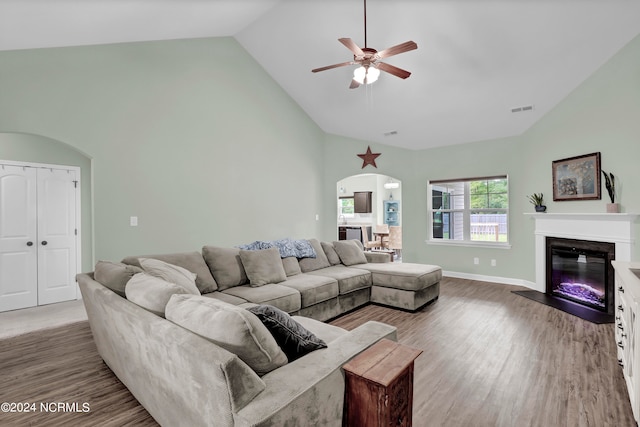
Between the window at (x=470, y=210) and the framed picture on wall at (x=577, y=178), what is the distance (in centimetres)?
94

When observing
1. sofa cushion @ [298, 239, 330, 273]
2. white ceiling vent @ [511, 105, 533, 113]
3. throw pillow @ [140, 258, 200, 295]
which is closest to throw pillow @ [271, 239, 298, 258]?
sofa cushion @ [298, 239, 330, 273]

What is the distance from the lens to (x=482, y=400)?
2117 mm

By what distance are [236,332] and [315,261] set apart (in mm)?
3168

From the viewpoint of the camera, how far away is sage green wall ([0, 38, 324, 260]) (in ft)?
11.5

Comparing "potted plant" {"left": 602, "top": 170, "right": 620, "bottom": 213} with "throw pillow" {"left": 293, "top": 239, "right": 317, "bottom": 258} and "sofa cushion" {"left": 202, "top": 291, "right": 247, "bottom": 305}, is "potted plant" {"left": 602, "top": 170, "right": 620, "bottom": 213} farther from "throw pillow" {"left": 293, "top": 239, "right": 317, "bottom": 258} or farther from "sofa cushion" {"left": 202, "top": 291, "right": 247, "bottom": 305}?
"sofa cushion" {"left": 202, "top": 291, "right": 247, "bottom": 305}

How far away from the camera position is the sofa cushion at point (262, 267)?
11.3ft

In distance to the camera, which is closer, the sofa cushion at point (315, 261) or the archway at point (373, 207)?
the sofa cushion at point (315, 261)

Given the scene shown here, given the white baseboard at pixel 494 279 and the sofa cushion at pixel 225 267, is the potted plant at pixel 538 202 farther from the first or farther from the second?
the sofa cushion at pixel 225 267

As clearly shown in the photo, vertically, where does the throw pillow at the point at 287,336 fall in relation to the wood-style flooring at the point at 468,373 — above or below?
above

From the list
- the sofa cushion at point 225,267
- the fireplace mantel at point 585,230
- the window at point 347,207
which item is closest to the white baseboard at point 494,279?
the fireplace mantel at point 585,230

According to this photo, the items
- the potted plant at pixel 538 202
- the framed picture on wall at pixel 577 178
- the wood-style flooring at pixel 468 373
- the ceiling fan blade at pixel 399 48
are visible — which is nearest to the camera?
the wood-style flooring at pixel 468 373

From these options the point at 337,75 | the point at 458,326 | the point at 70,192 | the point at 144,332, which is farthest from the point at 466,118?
the point at 70,192

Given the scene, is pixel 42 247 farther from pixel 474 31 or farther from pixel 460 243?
pixel 460 243

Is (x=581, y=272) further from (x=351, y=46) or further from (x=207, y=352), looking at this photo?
(x=207, y=352)
